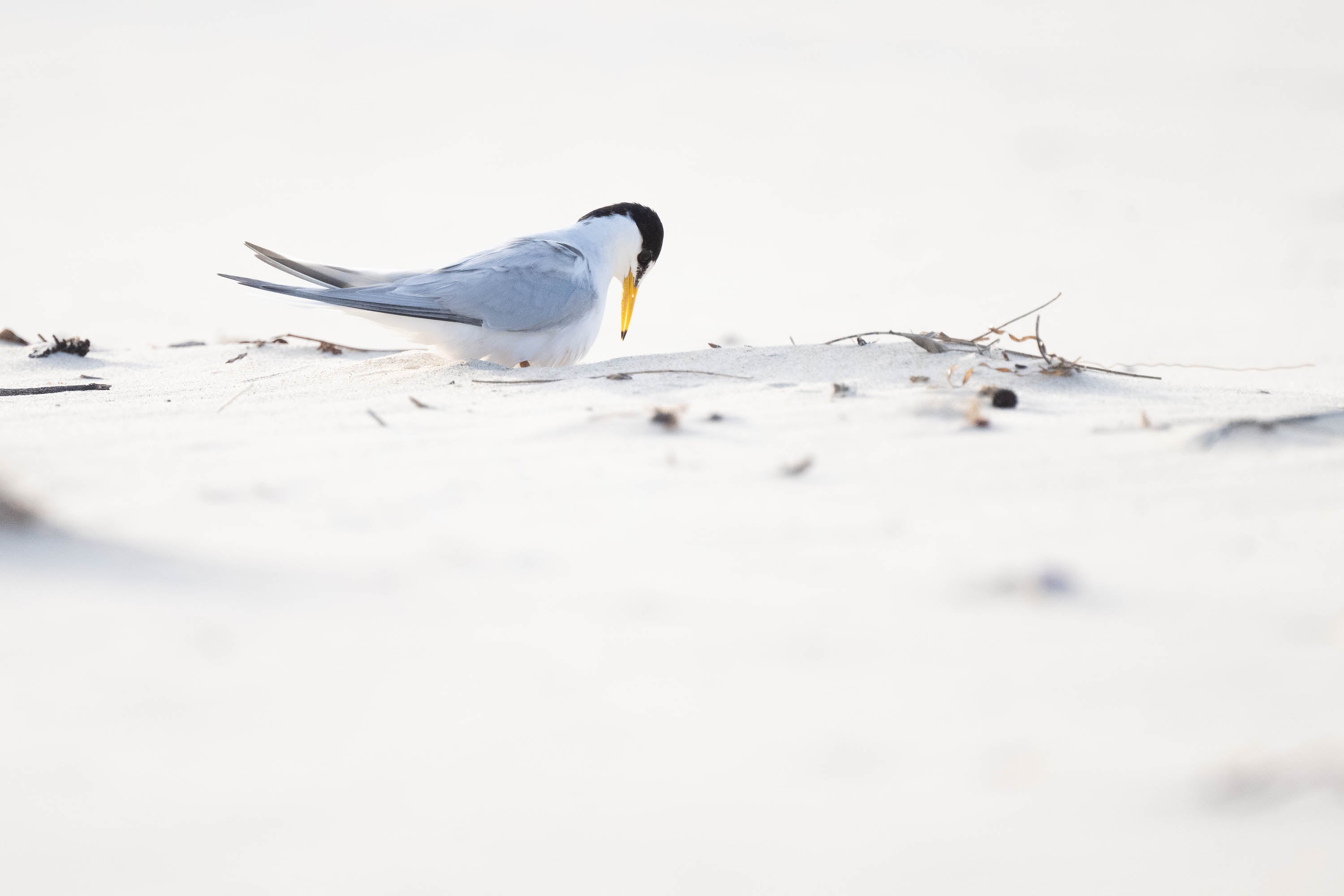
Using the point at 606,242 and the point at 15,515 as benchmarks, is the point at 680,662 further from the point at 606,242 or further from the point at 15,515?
the point at 606,242

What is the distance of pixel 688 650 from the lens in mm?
1329

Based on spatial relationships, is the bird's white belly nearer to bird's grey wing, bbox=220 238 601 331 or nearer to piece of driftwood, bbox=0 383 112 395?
bird's grey wing, bbox=220 238 601 331

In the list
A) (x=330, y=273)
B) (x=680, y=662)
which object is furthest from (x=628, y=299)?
(x=680, y=662)

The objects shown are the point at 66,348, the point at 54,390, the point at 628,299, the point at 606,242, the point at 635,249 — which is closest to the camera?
the point at 54,390

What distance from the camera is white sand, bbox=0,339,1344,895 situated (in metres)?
1.02

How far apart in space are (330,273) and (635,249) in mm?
1447

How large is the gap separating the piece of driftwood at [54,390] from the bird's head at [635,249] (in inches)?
81.4

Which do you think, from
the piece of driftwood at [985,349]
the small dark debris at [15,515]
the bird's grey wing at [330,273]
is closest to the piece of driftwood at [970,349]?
the piece of driftwood at [985,349]

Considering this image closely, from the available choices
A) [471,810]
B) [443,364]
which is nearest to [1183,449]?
[471,810]

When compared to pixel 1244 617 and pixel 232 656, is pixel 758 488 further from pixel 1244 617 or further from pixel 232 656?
pixel 232 656

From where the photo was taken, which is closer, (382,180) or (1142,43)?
(382,180)

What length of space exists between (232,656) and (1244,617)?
3.84 feet

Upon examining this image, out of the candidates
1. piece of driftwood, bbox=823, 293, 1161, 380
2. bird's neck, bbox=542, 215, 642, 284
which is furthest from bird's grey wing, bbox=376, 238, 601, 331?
piece of driftwood, bbox=823, 293, 1161, 380

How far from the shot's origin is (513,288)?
11.4ft
